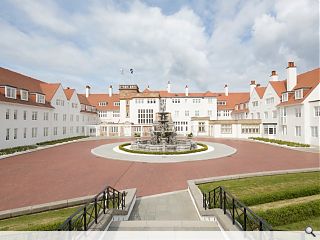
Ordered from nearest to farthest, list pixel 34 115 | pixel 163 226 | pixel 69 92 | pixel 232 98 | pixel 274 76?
1. pixel 163 226
2. pixel 34 115
3. pixel 274 76
4. pixel 69 92
5. pixel 232 98

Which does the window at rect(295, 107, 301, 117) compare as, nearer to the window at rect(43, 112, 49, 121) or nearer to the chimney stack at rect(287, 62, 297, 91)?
the chimney stack at rect(287, 62, 297, 91)

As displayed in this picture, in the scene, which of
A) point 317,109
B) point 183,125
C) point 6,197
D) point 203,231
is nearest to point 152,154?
point 6,197

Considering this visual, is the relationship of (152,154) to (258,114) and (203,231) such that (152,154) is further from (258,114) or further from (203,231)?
(258,114)

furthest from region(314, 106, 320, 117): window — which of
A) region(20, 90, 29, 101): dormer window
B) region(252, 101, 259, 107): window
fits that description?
region(20, 90, 29, 101): dormer window

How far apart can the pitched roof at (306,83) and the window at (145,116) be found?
3096 cm

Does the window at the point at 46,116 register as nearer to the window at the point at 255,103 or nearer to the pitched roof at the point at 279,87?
the pitched roof at the point at 279,87

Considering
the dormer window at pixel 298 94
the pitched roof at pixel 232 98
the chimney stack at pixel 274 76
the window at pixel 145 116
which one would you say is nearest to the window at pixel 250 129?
the dormer window at pixel 298 94

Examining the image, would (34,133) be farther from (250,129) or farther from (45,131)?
(250,129)

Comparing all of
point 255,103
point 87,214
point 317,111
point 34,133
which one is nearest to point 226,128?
point 255,103

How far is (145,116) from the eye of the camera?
175ft

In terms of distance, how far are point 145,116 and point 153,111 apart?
269 cm

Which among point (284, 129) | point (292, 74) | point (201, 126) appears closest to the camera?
point (284, 129)

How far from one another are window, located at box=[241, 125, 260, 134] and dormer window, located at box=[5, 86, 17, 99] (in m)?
46.0

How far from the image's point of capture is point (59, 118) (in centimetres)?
4072
